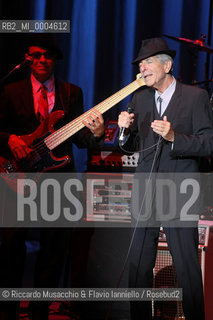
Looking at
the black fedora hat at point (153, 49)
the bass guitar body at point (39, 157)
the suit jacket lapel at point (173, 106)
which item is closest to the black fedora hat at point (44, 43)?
the bass guitar body at point (39, 157)

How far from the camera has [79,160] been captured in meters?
3.84

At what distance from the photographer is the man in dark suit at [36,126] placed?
273cm

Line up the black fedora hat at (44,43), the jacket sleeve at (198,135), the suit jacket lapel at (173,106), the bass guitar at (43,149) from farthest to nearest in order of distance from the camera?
1. the black fedora hat at (44,43)
2. the bass guitar at (43,149)
3. the suit jacket lapel at (173,106)
4. the jacket sleeve at (198,135)

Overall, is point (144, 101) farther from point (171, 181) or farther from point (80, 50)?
point (80, 50)

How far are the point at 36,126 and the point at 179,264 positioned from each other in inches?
48.2

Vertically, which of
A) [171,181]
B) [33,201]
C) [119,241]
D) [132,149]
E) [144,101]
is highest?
[144,101]

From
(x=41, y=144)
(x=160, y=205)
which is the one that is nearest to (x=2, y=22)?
(x=41, y=144)

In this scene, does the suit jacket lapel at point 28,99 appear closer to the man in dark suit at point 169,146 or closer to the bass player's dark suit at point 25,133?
the bass player's dark suit at point 25,133

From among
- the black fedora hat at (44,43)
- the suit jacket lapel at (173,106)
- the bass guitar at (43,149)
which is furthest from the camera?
the black fedora hat at (44,43)

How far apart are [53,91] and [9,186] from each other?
0.67 meters

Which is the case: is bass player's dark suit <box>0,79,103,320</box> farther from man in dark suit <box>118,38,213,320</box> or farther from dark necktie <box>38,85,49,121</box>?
man in dark suit <box>118,38,213,320</box>

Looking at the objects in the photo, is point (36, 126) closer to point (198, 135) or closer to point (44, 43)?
point (44, 43)

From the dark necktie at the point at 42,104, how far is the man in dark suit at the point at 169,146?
602 mm

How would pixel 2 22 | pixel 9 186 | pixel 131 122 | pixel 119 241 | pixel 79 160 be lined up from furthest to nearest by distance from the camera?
pixel 79 160
pixel 2 22
pixel 119 241
pixel 9 186
pixel 131 122
